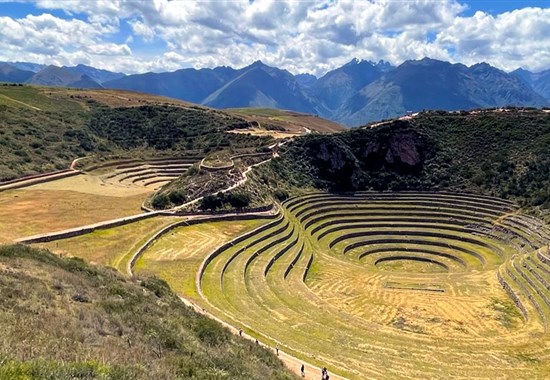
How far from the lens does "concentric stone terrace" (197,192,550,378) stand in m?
26.8

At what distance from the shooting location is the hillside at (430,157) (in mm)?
66438

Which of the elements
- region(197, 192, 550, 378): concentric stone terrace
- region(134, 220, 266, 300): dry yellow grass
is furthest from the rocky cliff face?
region(134, 220, 266, 300): dry yellow grass

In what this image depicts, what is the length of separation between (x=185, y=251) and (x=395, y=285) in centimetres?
Answer: 1920

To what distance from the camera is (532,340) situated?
98.5ft

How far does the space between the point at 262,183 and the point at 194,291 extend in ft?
101

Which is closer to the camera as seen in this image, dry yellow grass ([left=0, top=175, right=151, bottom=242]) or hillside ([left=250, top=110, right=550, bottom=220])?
dry yellow grass ([left=0, top=175, right=151, bottom=242])

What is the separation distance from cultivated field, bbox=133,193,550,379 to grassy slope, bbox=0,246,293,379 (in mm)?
7239

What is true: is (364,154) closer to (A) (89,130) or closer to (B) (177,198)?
(B) (177,198)

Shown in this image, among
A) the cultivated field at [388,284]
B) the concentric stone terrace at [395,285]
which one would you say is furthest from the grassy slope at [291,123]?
the cultivated field at [388,284]

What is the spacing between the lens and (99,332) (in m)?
14.8

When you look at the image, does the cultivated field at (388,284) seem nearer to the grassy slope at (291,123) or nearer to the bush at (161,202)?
the bush at (161,202)

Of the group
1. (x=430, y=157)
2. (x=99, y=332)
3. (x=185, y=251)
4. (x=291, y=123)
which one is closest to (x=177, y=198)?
(x=185, y=251)

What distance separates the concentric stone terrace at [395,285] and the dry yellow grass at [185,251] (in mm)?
1124

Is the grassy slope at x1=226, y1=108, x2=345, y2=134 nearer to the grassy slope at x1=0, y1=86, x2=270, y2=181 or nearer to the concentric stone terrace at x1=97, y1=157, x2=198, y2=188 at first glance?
the grassy slope at x1=0, y1=86, x2=270, y2=181
